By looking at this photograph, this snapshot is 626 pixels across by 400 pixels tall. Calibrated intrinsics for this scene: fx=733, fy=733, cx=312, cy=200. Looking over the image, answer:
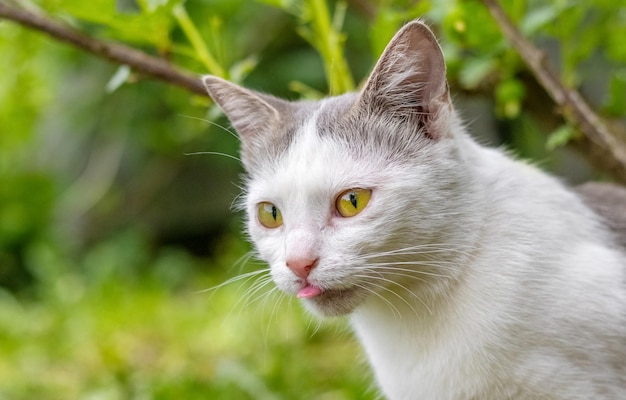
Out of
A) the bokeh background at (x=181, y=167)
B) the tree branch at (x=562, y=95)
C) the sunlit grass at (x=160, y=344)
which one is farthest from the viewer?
the sunlit grass at (x=160, y=344)

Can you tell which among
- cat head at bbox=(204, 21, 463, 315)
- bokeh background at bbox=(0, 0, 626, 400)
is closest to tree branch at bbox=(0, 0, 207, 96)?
bokeh background at bbox=(0, 0, 626, 400)

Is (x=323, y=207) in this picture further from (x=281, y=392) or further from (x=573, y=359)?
(x=281, y=392)

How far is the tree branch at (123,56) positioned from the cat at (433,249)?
370mm

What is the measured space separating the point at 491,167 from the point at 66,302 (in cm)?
194

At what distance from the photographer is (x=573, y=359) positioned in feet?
3.57

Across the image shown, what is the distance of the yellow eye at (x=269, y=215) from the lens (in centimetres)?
117

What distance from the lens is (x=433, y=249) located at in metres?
1.12

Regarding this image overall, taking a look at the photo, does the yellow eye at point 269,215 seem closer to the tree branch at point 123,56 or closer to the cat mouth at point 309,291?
the cat mouth at point 309,291

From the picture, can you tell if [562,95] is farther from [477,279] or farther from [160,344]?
[160,344]

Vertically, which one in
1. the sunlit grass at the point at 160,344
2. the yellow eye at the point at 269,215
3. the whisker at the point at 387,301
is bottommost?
the sunlit grass at the point at 160,344

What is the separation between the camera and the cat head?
3.45 ft

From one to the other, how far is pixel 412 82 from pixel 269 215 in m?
0.31

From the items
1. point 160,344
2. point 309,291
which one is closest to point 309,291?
point 309,291

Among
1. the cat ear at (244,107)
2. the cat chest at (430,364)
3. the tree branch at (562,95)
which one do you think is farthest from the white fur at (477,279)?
the tree branch at (562,95)
